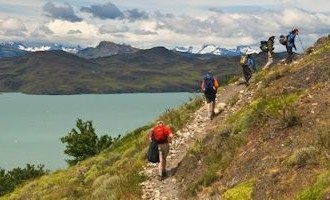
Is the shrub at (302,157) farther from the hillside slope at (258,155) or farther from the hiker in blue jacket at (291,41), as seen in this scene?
the hiker in blue jacket at (291,41)

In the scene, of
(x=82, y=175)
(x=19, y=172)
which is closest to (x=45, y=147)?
(x=19, y=172)

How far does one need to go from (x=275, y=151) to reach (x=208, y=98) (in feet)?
39.4

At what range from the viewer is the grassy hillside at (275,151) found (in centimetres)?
1370

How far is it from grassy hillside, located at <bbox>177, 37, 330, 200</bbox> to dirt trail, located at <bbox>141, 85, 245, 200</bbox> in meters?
0.59

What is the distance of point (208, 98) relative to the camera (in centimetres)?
2822

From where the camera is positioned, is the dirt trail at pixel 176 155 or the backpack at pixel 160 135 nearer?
the dirt trail at pixel 176 155

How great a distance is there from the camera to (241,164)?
17125 millimetres

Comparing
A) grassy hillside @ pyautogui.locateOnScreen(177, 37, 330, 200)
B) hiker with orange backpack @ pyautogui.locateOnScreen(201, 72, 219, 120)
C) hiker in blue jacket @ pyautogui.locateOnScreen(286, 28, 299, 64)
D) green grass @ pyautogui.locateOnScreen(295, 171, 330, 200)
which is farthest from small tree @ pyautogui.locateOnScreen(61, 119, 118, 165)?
green grass @ pyautogui.locateOnScreen(295, 171, 330, 200)

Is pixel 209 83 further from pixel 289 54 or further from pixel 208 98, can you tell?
pixel 289 54

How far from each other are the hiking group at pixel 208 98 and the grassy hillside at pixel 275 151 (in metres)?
1.01

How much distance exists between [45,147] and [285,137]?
165 meters

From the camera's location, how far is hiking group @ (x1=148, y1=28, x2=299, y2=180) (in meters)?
21.4

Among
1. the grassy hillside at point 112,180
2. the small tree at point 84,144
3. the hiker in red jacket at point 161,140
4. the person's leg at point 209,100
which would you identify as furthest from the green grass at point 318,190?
the small tree at point 84,144

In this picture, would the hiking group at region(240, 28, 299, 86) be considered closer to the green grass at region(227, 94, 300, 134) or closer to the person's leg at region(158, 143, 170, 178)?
the green grass at region(227, 94, 300, 134)
